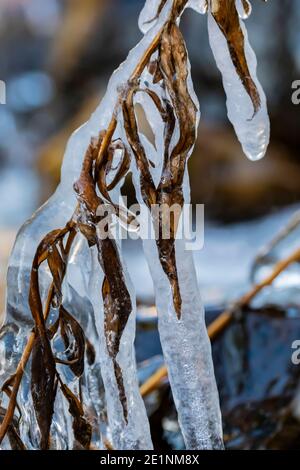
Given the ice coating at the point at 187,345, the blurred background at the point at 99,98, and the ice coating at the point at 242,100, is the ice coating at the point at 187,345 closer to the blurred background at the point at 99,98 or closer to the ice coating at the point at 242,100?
the ice coating at the point at 242,100

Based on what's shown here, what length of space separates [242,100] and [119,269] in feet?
1.03

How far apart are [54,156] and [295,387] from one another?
347 centimetres

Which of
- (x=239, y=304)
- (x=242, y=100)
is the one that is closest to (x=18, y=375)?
(x=242, y=100)

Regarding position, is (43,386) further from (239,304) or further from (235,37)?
(239,304)

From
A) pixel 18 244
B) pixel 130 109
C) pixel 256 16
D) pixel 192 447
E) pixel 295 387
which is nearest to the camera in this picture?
pixel 130 109

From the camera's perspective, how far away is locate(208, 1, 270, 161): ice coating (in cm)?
114

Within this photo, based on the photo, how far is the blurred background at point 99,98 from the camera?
14.0ft

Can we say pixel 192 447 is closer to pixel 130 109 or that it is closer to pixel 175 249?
pixel 175 249

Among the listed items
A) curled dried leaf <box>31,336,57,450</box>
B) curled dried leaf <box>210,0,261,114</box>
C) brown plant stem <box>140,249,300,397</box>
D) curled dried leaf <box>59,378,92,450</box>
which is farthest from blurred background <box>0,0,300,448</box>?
curled dried leaf <box>210,0,261,114</box>

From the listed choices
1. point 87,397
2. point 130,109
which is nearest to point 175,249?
point 130,109

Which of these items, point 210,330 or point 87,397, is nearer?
point 87,397

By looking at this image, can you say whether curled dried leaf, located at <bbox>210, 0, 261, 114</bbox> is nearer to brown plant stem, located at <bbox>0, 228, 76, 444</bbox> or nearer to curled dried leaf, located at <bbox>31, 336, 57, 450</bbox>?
brown plant stem, located at <bbox>0, 228, 76, 444</bbox>

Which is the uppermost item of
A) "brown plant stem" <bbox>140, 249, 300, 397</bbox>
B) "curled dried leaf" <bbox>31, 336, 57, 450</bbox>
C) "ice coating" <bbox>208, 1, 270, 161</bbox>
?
"ice coating" <bbox>208, 1, 270, 161</bbox>

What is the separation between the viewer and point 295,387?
7.19 feet
